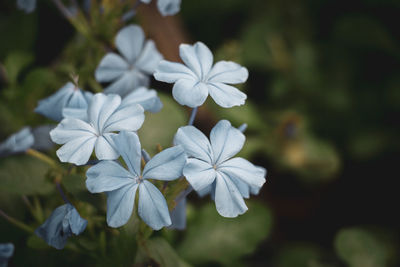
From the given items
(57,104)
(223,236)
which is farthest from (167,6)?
(223,236)

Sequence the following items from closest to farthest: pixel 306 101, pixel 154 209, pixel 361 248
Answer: pixel 154 209 → pixel 361 248 → pixel 306 101

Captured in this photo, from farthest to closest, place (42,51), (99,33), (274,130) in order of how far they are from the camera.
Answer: (274,130)
(42,51)
(99,33)

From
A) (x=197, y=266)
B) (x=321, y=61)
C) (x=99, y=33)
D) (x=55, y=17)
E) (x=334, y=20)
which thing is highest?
(x=99, y=33)

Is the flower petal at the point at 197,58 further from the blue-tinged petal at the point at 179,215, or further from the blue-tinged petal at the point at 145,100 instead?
the blue-tinged petal at the point at 179,215

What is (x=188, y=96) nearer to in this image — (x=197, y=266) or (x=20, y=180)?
(x=20, y=180)

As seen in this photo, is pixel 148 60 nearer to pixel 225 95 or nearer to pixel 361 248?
pixel 225 95

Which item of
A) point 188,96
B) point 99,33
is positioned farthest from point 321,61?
point 188,96
